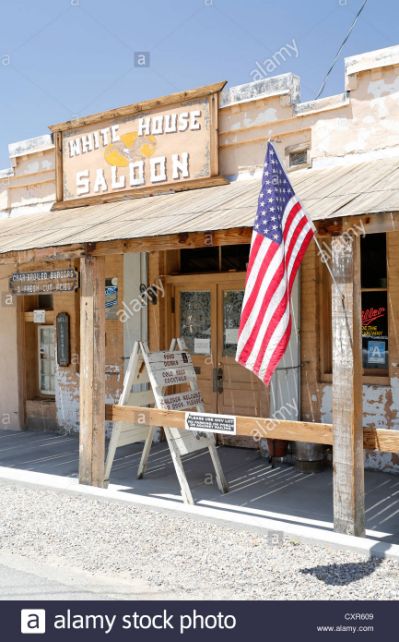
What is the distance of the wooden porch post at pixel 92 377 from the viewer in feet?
24.0

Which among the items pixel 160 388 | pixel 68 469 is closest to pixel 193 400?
pixel 160 388

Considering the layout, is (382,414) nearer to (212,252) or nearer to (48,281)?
(212,252)

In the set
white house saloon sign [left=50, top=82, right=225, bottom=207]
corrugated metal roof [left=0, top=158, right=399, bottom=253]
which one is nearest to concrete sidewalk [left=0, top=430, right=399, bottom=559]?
corrugated metal roof [left=0, top=158, right=399, bottom=253]

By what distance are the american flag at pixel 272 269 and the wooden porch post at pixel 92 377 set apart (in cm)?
255

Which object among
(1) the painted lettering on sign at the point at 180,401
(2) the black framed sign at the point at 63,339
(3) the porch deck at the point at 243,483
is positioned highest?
(2) the black framed sign at the point at 63,339

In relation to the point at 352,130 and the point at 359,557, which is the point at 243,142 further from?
the point at 359,557

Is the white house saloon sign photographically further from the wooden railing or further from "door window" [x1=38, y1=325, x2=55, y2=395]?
the wooden railing

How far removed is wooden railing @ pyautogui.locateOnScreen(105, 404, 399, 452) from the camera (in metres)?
5.52

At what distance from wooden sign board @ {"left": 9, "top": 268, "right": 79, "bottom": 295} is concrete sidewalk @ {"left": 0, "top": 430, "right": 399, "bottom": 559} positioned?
238cm

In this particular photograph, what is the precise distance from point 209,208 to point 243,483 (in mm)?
3144

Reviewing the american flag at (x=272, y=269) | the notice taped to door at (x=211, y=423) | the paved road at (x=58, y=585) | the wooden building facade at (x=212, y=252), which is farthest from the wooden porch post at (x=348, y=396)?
the paved road at (x=58, y=585)

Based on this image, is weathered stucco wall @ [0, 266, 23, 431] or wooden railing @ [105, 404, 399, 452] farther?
weathered stucco wall @ [0, 266, 23, 431]

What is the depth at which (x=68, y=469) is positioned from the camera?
8.58 m

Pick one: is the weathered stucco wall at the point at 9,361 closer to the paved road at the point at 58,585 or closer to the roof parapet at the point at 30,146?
the roof parapet at the point at 30,146
